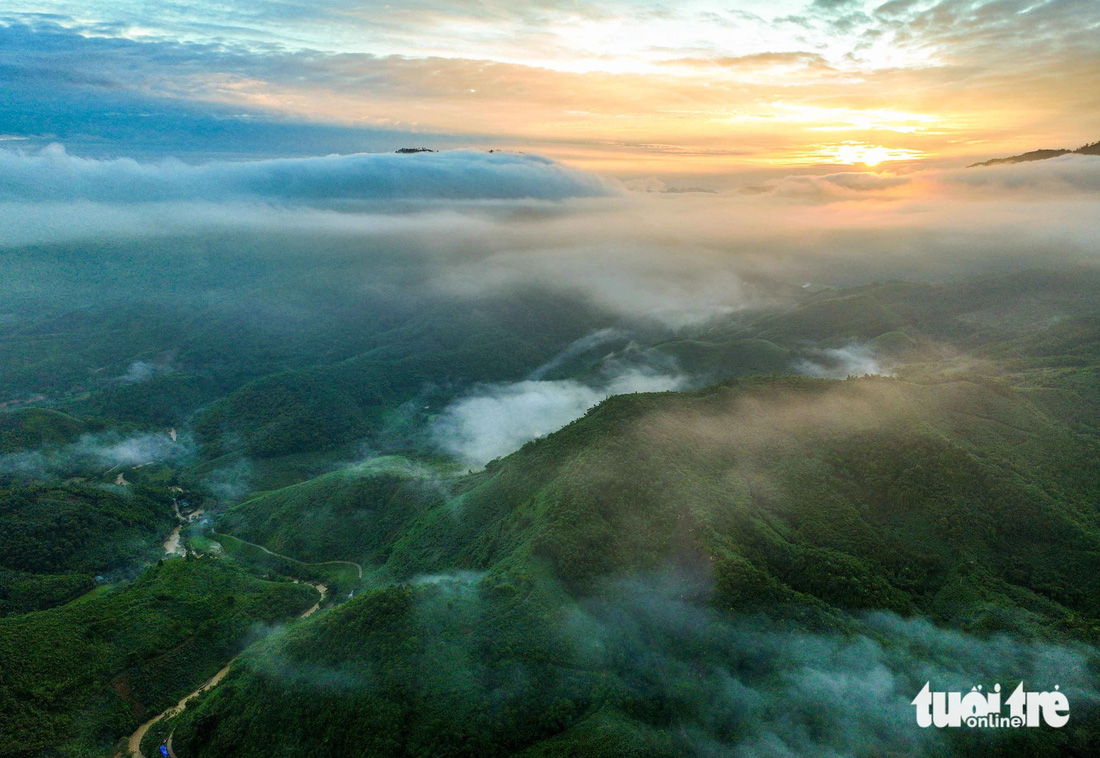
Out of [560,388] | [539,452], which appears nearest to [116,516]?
[539,452]

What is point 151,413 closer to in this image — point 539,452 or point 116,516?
point 116,516

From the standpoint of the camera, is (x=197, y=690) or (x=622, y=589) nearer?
(x=622, y=589)

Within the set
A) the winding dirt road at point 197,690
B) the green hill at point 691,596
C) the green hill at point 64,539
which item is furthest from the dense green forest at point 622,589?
the winding dirt road at point 197,690

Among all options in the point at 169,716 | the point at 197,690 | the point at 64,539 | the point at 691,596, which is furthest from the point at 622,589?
the point at 64,539

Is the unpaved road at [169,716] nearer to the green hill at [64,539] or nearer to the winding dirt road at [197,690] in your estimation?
the winding dirt road at [197,690]

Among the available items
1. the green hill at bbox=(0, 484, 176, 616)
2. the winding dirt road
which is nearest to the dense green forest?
the green hill at bbox=(0, 484, 176, 616)

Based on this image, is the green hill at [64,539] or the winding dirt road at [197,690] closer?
the winding dirt road at [197,690]

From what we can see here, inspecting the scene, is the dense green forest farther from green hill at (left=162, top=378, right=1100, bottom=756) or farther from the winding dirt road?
the winding dirt road

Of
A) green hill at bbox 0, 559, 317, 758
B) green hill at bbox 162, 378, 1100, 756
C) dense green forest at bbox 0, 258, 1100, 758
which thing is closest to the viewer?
dense green forest at bbox 0, 258, 1100, 758

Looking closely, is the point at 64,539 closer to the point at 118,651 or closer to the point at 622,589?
the point at 118,651

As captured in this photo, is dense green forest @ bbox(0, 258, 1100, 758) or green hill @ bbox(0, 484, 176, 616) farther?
green hill @ bbox(0, 484, 176, 616)

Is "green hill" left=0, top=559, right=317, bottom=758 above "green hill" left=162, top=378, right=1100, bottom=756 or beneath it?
beneath
